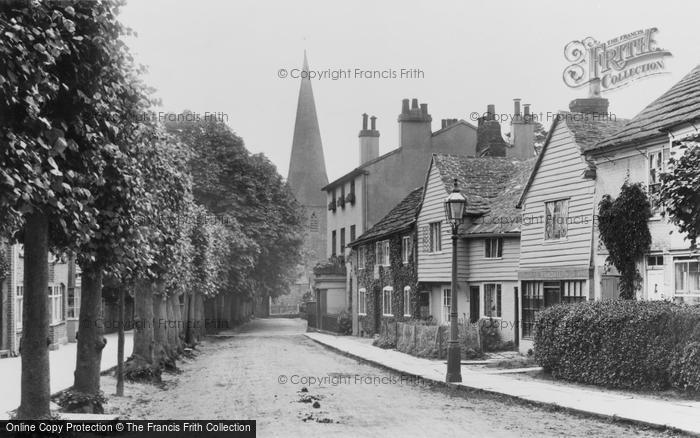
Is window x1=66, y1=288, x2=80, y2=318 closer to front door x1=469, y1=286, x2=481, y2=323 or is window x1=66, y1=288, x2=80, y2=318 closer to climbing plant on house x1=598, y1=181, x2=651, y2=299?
front door x1=469, y1=286, x2=481, y2=323

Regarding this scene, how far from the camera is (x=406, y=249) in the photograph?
126 feet

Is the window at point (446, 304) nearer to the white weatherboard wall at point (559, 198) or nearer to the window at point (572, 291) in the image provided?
the white weatherboard wall at point (559, 198)

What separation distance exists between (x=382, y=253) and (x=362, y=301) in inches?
185

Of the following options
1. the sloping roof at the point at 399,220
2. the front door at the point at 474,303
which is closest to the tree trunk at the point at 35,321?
the front door at the point at 474,303

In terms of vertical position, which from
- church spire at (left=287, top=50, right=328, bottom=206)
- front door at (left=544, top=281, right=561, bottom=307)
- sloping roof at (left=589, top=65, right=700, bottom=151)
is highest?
church spire at (left=287, top=50, right=328, bottom=206)

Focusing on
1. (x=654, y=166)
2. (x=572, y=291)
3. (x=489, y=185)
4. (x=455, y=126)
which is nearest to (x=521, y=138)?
(x=455, y=126)

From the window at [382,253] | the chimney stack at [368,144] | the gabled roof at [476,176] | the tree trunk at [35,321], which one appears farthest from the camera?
the chimney stack at [368,144]

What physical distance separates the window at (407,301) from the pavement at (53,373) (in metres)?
12.4

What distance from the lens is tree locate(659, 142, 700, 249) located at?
12398mm

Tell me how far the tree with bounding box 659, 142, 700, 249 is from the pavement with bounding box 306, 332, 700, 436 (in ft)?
9.18

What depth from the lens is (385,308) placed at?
1626 inches

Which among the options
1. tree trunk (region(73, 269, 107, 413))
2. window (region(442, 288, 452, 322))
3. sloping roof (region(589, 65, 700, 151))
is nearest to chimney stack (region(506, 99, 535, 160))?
window (region(442, 288, 452, 322))

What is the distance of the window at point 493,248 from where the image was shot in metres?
31.1

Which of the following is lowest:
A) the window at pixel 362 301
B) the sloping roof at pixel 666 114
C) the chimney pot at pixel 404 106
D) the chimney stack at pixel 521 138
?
the window at pixel 362 301
